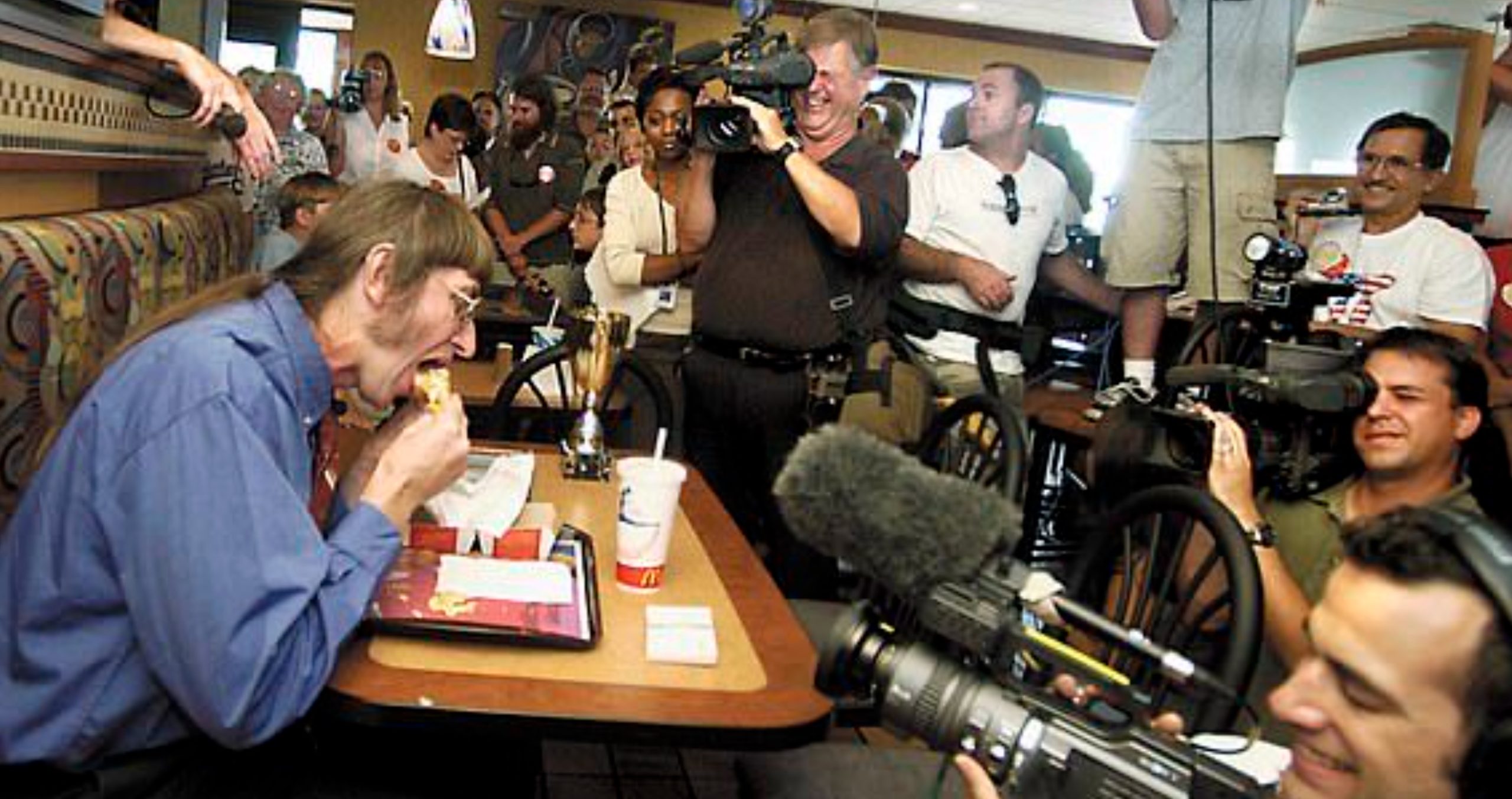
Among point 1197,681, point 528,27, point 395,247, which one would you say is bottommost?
point 1197,681

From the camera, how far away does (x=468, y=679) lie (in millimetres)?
1280

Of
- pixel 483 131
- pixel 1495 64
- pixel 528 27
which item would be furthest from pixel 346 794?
pixel 528 27

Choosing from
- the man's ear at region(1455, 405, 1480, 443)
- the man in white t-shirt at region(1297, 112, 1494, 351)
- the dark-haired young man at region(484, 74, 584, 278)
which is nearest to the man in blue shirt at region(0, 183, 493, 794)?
the man's ear at region(1455, 405, 1480, 443)

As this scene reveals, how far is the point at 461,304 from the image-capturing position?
155cm

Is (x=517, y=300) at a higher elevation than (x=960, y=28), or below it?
below

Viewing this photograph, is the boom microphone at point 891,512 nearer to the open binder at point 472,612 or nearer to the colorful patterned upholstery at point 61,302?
the open binder at point 472,612

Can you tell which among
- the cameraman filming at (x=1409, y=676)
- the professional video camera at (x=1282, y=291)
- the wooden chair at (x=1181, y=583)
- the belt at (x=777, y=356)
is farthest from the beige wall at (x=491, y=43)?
the cameraman filming at (x=1409, y=676)

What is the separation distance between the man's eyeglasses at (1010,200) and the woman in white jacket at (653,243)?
2.76ft

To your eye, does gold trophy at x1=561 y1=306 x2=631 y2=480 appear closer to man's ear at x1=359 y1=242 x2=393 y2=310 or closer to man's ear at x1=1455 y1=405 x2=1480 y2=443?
man's ear at x1=359 y1=242 x2=393 y2=310

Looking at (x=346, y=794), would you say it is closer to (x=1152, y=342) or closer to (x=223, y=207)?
(x=223, y=207)

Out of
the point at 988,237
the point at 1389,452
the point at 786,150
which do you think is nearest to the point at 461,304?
the point at 786,150

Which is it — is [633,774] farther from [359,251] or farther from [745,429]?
[359,251]

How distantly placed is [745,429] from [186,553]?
165 centimetres

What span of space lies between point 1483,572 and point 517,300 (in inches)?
137
